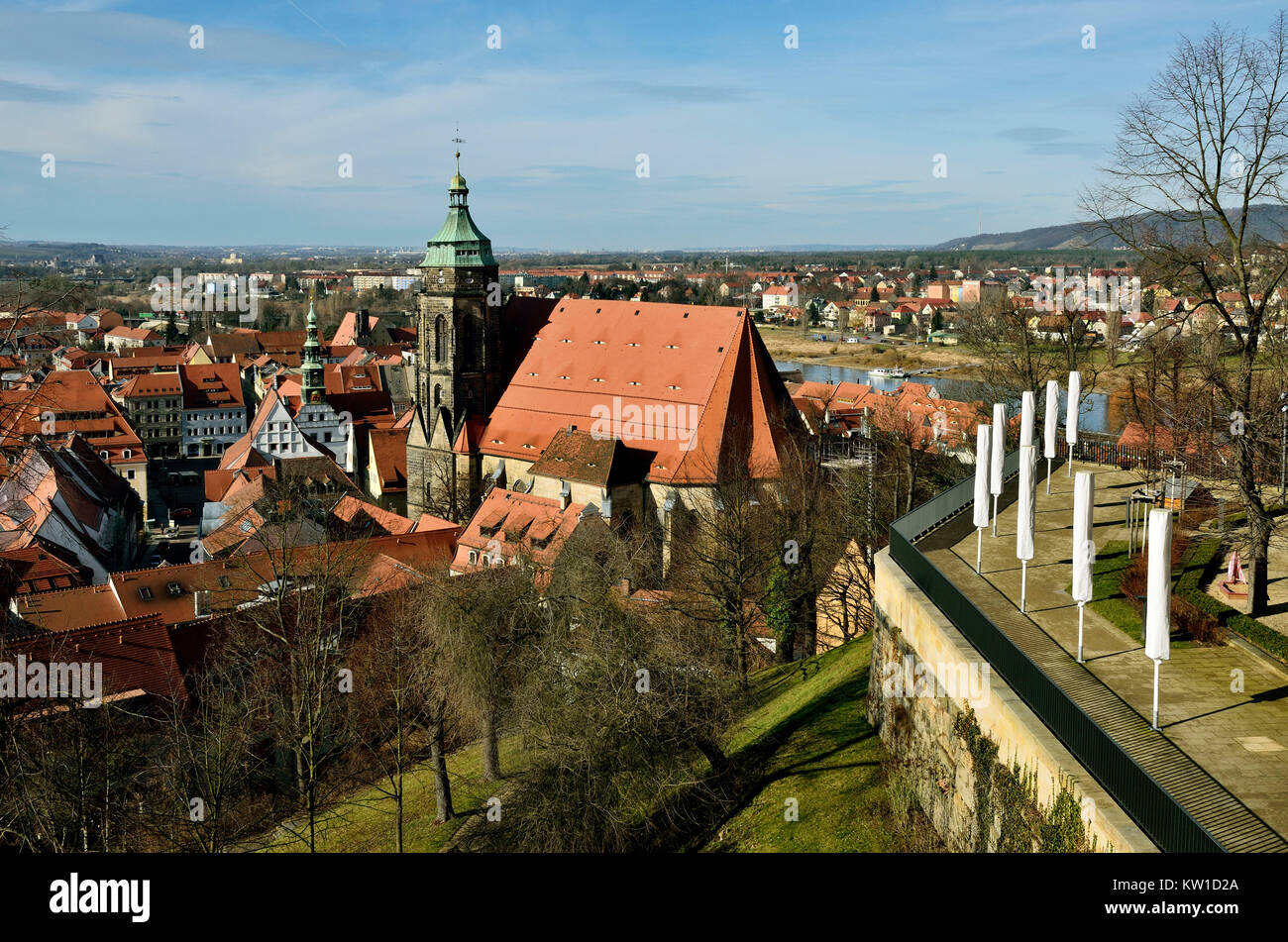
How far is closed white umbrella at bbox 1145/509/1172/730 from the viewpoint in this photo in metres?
9.85

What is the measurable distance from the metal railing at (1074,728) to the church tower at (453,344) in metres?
29.7

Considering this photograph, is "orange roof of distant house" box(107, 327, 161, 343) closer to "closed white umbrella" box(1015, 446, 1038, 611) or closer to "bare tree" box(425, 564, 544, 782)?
"bare tree" box(425, 564, 544, 782)

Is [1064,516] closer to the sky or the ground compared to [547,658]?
closer to the sky

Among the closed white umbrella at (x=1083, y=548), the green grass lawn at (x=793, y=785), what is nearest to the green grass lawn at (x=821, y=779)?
the green grass lawn at (x=793, y=785)

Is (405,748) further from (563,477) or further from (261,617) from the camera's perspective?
(563,477)

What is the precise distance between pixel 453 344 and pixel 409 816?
2416cm

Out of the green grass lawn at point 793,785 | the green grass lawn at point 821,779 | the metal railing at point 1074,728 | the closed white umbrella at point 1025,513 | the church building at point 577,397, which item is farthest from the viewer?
the church building at point 577,397

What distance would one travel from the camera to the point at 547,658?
64.3 ft

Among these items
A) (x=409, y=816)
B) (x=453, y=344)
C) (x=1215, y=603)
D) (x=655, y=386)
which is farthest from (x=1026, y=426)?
(x=453, y=344)

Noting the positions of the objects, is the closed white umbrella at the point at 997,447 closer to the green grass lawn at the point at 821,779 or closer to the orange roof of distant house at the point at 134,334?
the green grass lawn at the point at 821,779

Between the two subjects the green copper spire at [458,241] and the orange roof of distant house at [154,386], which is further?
the orange roof of distant house at [154,386]

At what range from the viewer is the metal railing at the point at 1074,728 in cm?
834
